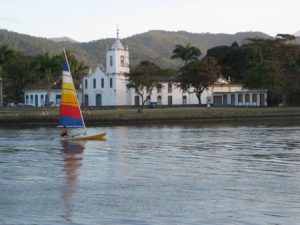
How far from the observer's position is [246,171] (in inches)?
1115

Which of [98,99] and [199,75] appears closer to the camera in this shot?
[199,75]

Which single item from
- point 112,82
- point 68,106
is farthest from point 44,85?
point 68,106

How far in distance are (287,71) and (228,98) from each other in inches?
588

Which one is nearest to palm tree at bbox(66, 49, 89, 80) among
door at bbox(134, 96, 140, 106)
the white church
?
the white church

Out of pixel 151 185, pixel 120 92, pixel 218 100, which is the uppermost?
pixel 120 92

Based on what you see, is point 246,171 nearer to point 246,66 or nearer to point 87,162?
point 87,162

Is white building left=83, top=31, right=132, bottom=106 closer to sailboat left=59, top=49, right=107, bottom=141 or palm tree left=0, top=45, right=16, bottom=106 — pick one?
palm tree left=0, top=45, right=16, bottom=106

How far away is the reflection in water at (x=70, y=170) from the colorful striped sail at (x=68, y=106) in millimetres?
3250

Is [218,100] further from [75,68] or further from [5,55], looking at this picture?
[5,55]

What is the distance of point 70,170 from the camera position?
97.0ft

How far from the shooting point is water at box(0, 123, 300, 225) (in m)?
18.5

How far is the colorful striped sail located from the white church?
2310 inches

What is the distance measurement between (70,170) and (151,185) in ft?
21.3

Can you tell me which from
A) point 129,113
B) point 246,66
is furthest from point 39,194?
point 246,66
